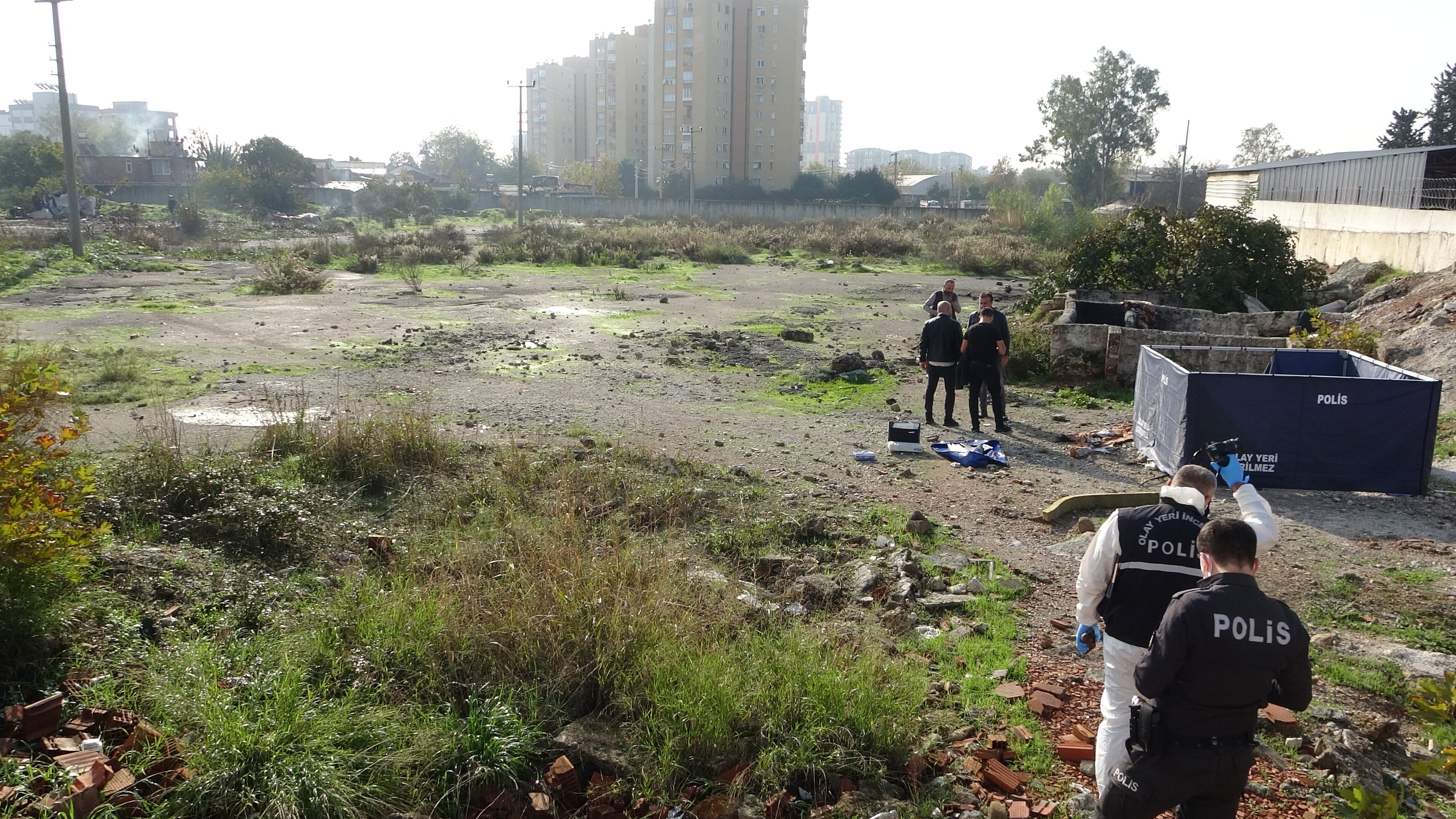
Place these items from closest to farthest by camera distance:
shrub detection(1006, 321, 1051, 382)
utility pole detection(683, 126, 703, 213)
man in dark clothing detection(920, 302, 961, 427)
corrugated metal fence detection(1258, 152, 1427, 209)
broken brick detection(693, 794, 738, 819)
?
1. broken brick detection(693, 794, 738, 819)
2. man in dark clothing detection(920, 302, 961, 427)
3. shrub detection(1006, 321, 1051, 382)
4. corrugated metal fence detection(1258, 152, 1427, 209)
5. utility pole detection(683, 126, 703, 213)

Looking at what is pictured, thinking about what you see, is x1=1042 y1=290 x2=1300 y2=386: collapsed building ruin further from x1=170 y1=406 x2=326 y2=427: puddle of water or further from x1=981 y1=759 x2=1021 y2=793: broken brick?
x1=170 y1=406 x2=326 y2=427: puddle of water

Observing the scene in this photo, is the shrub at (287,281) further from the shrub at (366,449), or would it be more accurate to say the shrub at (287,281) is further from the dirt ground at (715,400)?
the shrub at (366,449)

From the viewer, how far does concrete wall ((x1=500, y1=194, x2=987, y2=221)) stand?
6900 cm

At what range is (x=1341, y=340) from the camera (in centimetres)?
1195

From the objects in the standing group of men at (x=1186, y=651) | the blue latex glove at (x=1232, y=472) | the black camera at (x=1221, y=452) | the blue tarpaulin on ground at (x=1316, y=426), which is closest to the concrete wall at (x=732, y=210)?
the blue tarpaulin on ground at (x=1316, y=426)

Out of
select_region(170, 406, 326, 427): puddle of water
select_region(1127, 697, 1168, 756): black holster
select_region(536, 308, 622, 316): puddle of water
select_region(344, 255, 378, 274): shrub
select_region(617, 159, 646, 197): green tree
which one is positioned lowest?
select_region(170, 406, 326, 427): puddle of water

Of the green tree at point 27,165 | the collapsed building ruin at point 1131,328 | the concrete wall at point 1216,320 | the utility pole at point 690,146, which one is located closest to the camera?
the collapsed building ruin at point 1131,328

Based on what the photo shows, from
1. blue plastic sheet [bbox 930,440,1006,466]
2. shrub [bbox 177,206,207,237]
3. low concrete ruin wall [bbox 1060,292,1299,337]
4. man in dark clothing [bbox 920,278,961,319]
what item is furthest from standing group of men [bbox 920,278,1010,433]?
shrub [bbox 177,206,207,237]

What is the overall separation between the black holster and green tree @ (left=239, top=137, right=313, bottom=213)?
241ft

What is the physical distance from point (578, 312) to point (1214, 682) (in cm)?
2077

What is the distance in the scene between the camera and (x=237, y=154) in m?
76.3

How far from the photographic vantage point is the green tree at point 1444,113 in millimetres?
Result: 43062

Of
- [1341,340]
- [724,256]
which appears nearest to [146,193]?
[724,256]

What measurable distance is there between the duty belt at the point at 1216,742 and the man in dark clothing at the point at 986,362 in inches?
333
